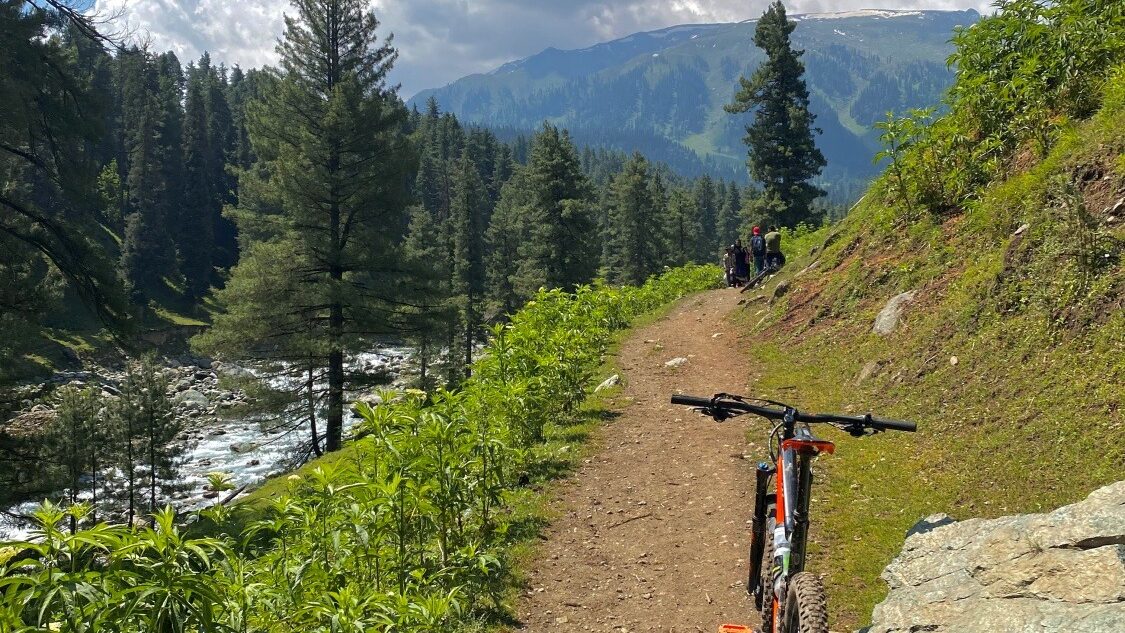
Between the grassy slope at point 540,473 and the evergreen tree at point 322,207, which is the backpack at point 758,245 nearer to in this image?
the grassy slope at point 540,473

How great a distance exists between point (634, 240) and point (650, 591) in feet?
158

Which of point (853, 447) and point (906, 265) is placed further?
point (906, 265)

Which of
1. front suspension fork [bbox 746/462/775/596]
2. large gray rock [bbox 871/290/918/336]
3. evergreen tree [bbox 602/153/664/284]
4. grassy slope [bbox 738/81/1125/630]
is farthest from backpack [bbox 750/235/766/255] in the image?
evergreen tree [bbox 602/153/664/284]

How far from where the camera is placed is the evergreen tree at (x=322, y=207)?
21.8m

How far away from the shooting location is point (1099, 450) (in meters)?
5.00

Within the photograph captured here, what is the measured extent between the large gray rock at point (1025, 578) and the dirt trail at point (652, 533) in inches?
71.7

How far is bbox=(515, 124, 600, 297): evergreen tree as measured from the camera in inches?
1563

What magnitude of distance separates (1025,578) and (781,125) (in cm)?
3242

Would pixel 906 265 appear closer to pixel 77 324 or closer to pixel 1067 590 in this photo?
pixel 1067 590

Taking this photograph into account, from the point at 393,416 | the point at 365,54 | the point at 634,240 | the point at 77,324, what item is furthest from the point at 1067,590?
the point at 77,324

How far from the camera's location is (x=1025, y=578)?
3.28 metres

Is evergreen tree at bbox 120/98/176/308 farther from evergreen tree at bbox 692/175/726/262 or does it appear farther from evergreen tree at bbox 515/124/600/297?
evergreen tree at bbox 692/175/726/262

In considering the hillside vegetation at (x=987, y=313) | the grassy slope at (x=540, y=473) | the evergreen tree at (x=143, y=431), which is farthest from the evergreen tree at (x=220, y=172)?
the hillside vegetation at (x=987, y=313)

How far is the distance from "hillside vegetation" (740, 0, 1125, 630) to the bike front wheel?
184 centimetres
